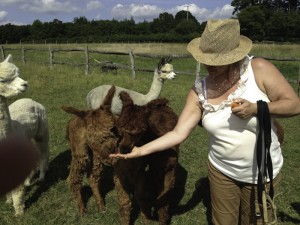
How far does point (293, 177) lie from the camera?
5.56 meters

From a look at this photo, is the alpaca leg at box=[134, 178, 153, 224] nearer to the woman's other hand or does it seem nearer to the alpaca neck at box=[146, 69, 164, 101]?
the woman's other hand

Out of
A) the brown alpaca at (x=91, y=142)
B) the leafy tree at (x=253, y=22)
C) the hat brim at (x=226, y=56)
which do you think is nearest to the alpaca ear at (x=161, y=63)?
the brown alpaca at (x=91, y=142)

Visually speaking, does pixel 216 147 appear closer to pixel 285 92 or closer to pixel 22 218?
pixel 285 92

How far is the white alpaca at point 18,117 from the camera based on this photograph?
4.11 metres

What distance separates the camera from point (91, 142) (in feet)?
12.3

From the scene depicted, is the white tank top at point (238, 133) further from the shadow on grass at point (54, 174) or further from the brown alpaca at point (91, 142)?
the shadow on grass at point (54, 174)

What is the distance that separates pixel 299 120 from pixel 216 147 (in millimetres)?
7252

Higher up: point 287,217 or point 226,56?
point 226,56

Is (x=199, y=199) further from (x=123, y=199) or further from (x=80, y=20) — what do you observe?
(x=80, y=20)

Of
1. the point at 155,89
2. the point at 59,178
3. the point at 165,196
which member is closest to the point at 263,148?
the point at 165,196

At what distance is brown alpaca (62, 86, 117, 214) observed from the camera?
3590 mm

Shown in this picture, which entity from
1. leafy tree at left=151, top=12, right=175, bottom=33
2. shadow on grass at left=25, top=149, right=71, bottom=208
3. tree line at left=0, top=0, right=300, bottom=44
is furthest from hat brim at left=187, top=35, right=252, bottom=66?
leafy tree at left=151, top=12, right=175, bottom=33

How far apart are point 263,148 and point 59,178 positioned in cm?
388

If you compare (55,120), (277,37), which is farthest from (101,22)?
(55,120)
